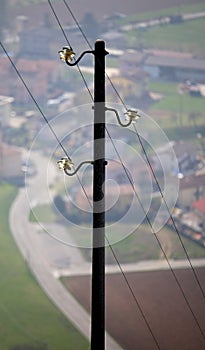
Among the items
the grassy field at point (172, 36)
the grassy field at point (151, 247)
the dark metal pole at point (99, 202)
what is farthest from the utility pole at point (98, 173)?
the grassy field at point (172, 36)

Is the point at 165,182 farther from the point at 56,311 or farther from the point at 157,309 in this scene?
the point at 56,311

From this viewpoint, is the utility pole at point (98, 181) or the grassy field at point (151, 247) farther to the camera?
the grassy field at point (151, 247)

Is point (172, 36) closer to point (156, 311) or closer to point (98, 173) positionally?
point (156, 311)

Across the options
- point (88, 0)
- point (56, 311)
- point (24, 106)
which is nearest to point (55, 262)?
point (56, 311)

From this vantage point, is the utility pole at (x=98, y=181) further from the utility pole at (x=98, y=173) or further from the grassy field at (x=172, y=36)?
the grassy field at (x=172, y=36)

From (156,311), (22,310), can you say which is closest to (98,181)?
(156,311)

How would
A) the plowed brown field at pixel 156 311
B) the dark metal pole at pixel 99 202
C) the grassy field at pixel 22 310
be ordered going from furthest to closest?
the grassy field at pixel 22 310 → the plowed brown field at pixel 156 311 → the dark metal pole at pixel 99 202

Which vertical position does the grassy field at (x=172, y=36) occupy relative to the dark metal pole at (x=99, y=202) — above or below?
above
